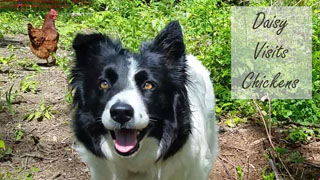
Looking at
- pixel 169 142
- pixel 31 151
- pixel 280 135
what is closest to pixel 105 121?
pixel 169 142

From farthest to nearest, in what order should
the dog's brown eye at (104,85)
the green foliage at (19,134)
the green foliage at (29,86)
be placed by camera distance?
1. the green foliage at (29,86)
2. the green foliage at (19,134)
3. the dog's brown eye at (104,85)

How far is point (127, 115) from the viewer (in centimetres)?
246

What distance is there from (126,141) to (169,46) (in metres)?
0.68

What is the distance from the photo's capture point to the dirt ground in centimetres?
416

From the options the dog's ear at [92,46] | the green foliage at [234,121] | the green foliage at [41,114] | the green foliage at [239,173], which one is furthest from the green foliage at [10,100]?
the green foliage at [239,173]

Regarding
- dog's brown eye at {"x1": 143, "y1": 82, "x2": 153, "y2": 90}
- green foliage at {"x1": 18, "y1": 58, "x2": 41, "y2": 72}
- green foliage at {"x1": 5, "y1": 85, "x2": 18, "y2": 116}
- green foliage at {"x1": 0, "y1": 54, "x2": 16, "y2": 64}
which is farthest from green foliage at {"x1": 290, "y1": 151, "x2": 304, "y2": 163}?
green foliage at {"x1": 0, "y1": 54, "x2": 16, "y2": 64}

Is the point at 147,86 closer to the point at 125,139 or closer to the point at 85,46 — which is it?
the point at 125,139

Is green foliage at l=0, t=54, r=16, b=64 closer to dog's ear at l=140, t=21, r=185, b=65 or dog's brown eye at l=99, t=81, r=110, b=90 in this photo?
dog's ear at l=140, t=21, r=185, b=65

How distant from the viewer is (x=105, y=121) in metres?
2.53

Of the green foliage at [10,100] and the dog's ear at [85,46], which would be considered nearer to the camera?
the dog's ear at [85,46]

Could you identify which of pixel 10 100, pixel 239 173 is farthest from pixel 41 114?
pixel 239 173

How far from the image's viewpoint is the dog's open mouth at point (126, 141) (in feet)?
8.60

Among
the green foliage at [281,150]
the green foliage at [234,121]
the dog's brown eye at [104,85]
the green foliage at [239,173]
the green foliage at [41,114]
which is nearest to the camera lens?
the dog's brown eye at [104,85]

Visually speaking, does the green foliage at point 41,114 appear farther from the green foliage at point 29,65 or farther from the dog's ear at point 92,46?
the dog's ear at point 92,46
